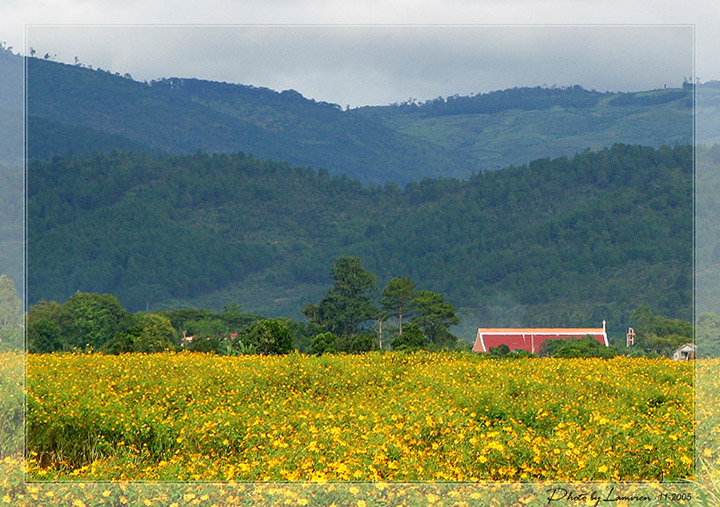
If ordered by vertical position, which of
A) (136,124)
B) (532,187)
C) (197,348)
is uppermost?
(136,124)

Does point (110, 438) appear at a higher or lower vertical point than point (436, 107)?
lower

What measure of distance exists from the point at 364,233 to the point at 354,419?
3352 inches

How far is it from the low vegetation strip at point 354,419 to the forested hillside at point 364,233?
61005 millimetres

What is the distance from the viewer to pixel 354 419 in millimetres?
7602

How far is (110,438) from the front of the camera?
24.9 ft

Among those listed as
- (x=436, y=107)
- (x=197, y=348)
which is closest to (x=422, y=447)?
(x=197, y=348)

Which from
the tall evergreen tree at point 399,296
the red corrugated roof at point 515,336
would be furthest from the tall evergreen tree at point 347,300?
the red corrugated roof at point 515,336

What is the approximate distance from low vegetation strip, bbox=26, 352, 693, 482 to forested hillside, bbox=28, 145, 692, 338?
61.0 meters

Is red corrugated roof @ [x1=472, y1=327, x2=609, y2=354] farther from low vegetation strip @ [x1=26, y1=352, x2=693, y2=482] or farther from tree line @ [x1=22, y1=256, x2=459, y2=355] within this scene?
low vegetation strip @ [x1=26, y1=352, x2=693, y2=482]

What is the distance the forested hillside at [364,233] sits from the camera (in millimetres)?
77125

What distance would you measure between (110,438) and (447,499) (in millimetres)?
3483

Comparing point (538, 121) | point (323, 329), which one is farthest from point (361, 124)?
point (323, 329)

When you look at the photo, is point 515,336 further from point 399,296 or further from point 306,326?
point 399,296

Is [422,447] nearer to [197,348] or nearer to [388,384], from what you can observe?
[388,384]
